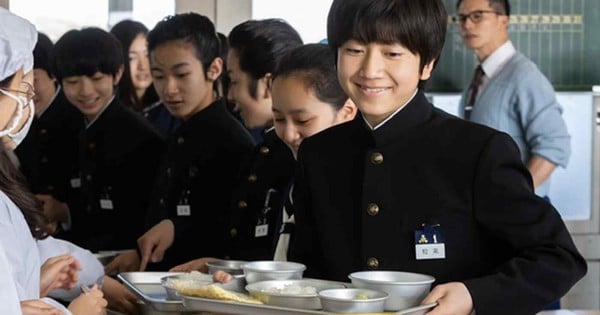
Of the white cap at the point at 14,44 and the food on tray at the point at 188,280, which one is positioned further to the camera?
the white cap at the point at 14,44

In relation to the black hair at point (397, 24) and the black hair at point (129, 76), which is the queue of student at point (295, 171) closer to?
the black hair at point (397, 24)

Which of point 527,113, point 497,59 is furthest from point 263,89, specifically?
point 497,59

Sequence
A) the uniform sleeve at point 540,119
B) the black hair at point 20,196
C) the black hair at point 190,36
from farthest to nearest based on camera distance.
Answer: the uniform sleeve at point 540,119 < the black hair at point 190,36 < the black hair at point 20,196

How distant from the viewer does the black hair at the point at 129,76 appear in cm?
426

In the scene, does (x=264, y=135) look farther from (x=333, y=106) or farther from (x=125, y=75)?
(x=125, y=75)

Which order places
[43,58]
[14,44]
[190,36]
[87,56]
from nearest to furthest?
[14,44]
[190,36]
[87,56]
[43,58]

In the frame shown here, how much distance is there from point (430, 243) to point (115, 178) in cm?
169

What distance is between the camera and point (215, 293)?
1.56 meters

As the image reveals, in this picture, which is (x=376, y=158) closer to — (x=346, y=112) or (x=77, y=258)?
(x=346, y=112)

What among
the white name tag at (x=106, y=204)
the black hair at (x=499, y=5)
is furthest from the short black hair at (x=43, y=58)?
the black hair at (x=499, y=5)

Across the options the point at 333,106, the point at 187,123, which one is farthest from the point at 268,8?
the point at 333,106

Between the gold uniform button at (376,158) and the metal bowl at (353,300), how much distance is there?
28 cm

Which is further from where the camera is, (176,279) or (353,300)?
(176,279)

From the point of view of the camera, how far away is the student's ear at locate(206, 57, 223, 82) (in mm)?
3004
